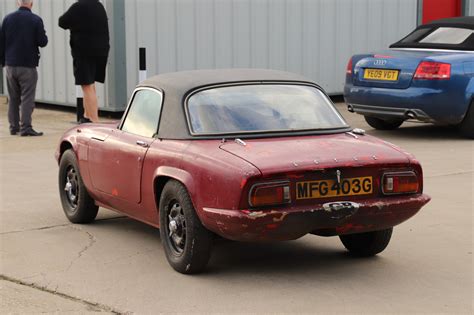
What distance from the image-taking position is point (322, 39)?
56.0ft

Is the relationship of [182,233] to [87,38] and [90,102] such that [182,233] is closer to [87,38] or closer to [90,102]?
[90,102]

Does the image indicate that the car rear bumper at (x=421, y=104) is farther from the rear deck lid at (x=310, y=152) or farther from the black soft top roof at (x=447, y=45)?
the rear deck lid at (x=310, y=152)

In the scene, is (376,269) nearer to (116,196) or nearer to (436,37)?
(116,196)

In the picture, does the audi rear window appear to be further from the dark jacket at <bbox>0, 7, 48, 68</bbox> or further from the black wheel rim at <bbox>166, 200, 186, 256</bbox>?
the black wheel rim at <bbox>166, 200, 186, 256</bbox>

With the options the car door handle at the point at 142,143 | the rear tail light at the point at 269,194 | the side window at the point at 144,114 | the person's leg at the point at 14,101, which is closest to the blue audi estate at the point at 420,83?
the person's leg at the point at 14,101

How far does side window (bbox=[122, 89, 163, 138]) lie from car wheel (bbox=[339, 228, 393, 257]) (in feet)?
4.91

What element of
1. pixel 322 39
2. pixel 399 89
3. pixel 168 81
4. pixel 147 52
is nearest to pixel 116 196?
pixel 168 81

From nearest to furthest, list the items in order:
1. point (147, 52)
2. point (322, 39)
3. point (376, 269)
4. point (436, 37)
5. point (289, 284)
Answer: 1. point (289, 284)
2. point (376, 269)
3. point (436, 37)
4. point (147, 52)
5. point (322, 39)

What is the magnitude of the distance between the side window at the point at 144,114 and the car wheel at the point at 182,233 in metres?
0.68

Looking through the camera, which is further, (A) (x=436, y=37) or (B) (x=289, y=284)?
(A) (x=436, y=37)

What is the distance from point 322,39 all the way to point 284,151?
11.4 metres

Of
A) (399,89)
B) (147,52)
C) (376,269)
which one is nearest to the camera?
(376,269)

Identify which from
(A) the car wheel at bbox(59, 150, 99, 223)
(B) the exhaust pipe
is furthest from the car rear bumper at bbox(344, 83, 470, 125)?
(A) the car wheel at bbox(59, 150, 99, 223)

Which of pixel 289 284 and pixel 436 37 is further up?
pixel 436 37
